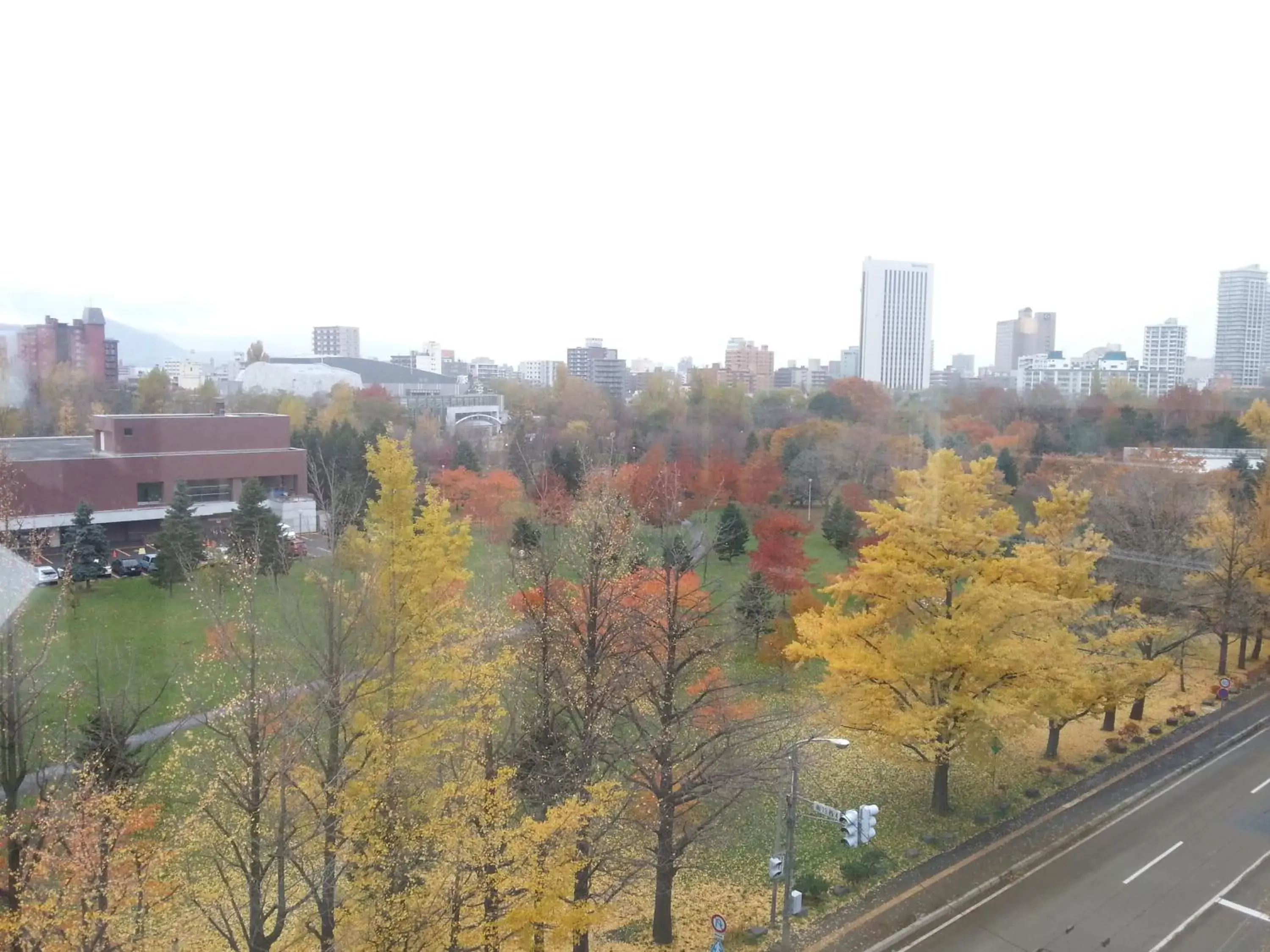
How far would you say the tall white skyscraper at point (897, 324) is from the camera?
20.3 metres

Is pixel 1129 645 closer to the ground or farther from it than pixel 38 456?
closer to the ground

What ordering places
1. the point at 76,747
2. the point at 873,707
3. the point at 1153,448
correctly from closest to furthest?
the point at 76,747, the point at 873,707, the point at 1153,448

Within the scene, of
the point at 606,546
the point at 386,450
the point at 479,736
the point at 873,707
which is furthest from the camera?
the point at 386,450

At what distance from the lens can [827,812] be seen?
6.95m

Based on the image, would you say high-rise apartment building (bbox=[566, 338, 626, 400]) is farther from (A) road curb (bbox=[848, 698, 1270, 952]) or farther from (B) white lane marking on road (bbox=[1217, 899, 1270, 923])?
(B) white lane marking on road (bbox=[1217, 899, 1270, 923])

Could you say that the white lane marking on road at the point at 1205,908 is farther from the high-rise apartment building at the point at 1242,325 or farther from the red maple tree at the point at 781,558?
the high-rise apartment building at the point at 1242,325

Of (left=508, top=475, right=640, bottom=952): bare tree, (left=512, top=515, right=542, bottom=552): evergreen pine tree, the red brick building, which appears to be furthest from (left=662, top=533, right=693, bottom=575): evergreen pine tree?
the red brick building

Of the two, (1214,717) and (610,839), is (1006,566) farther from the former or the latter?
(1214,717)

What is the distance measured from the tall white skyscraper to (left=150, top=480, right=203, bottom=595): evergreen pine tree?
49.7 ft

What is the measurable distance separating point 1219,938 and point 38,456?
1296cm

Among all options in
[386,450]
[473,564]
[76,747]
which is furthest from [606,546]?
[473,564]

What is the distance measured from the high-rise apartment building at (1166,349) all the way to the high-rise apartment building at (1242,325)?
4.27ft

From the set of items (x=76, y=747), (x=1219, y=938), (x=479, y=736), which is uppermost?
(x=479, y=736)

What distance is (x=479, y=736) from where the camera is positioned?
202 inches
